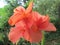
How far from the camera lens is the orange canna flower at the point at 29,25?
0.36 m

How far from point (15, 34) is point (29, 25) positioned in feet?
0.11

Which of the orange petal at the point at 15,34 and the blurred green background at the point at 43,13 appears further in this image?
the blurred green background at the point at 43,13

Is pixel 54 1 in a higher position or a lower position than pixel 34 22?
lower

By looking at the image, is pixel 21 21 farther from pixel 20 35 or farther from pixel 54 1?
pixel 54 1

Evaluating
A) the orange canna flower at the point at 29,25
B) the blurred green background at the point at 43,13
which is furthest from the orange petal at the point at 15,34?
the blurred green background at the point at 43,13

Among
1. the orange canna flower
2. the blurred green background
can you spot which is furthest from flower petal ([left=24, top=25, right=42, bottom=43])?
the blurred green background

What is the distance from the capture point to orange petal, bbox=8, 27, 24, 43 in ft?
1.20

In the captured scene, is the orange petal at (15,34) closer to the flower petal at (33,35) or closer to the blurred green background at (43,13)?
the flower petal at (33,35)

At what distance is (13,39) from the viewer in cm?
37

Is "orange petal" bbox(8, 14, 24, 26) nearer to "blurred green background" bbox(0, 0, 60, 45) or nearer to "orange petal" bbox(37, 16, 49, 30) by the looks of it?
"orange petal" bbox(37, 16, 49, 30)

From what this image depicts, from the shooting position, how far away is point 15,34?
0.37m

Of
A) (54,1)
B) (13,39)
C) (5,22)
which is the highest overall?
(13,39)

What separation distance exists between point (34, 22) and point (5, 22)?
1.30 m

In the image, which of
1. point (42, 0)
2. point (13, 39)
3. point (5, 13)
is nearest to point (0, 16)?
point (5, 13)
